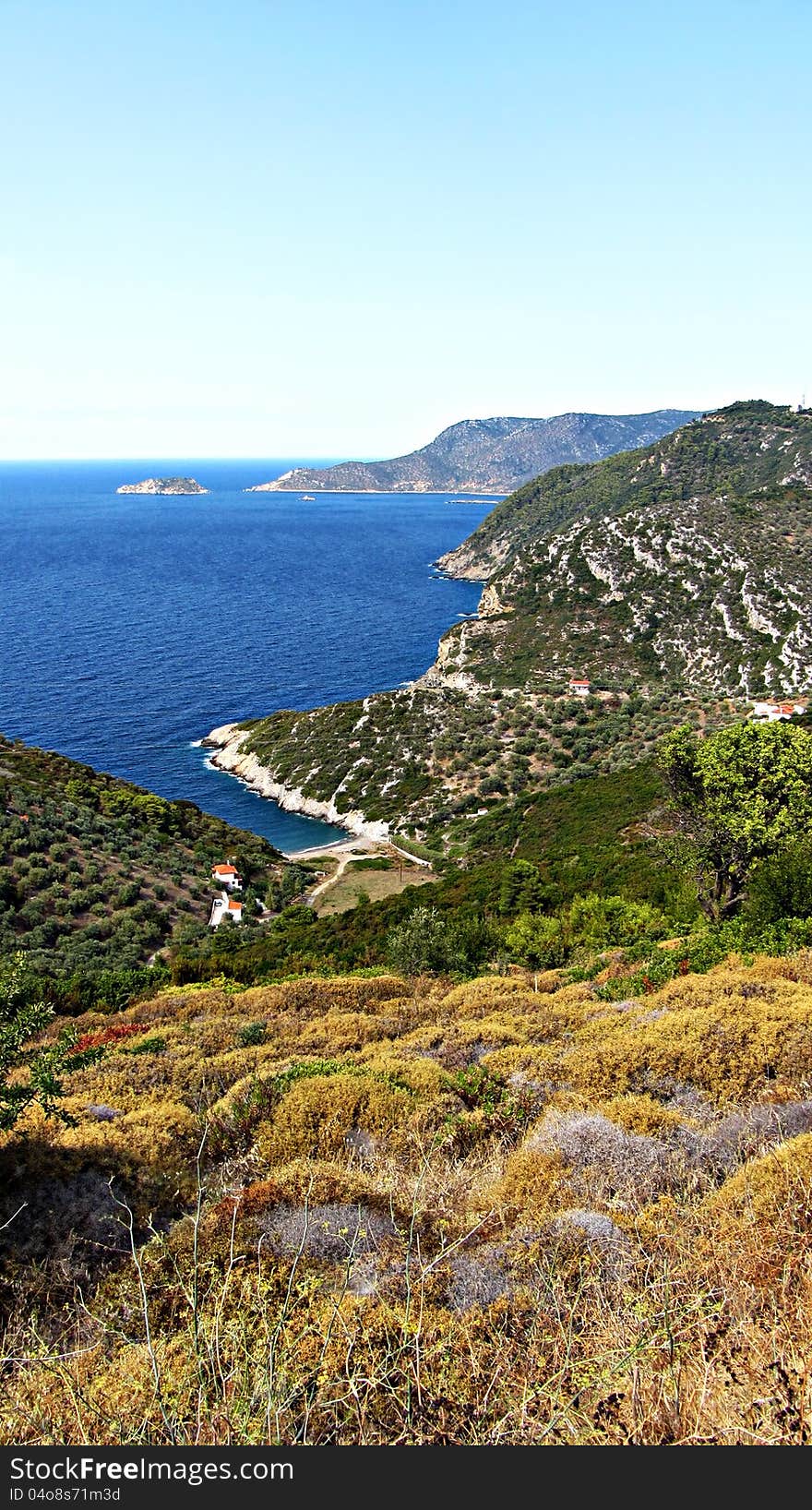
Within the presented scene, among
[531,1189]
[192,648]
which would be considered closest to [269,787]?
[192,648]

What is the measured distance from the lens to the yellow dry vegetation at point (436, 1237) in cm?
454

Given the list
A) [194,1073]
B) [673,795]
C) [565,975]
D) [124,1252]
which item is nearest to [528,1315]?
[124,1252]

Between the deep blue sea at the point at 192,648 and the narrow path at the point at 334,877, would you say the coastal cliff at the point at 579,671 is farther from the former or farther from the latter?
the deep blue sea at the point at 192,648

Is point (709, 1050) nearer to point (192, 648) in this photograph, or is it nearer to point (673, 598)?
point (673, 598)

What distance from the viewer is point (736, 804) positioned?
874 inches

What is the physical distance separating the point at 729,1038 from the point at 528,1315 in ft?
20.0

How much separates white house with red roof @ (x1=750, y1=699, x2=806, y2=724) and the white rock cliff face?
32538 millimetres

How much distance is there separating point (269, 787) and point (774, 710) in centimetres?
4522

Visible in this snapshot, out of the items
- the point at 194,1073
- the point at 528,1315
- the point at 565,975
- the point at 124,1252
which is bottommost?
the point at 565,975

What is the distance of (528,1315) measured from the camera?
586 centimetres

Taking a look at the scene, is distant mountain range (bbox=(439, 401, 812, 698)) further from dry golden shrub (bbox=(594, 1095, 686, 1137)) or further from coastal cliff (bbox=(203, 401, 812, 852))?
dry golden shrub (bbox=(594, 1095, 686, 1137))

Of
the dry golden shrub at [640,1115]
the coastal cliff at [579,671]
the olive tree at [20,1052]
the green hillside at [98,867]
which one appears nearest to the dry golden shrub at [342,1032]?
the olive tree at [20,1052]

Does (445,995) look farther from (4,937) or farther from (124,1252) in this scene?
(4,937)

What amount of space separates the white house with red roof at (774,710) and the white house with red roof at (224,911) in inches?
1679
